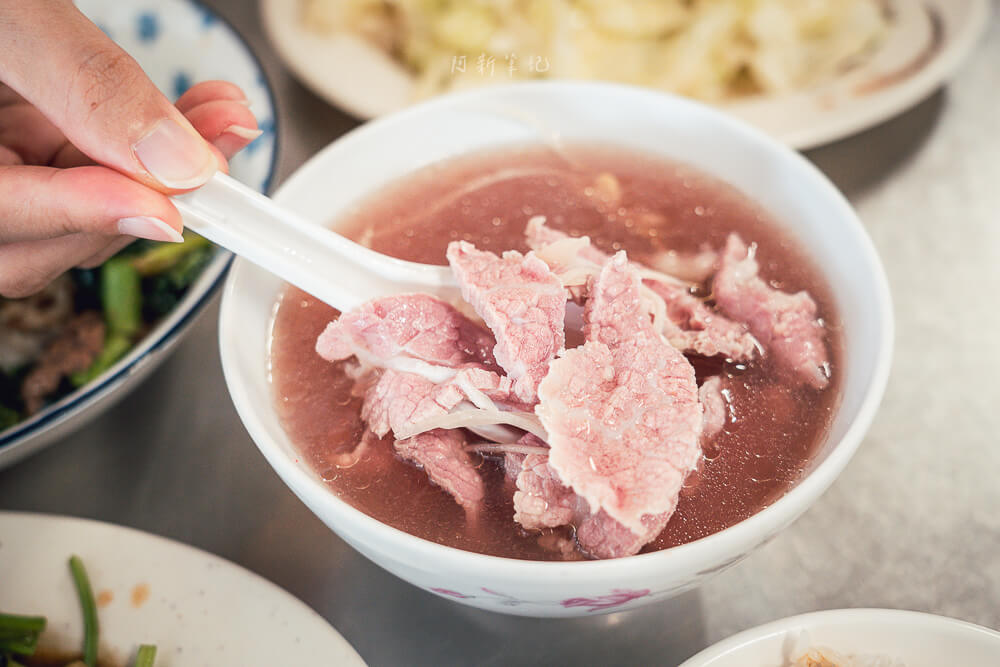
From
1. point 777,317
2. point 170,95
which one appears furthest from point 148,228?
point 170,95

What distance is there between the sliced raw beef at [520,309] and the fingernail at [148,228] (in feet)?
1.08

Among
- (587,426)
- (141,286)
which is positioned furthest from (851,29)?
(141,286)

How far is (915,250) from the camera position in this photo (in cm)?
169

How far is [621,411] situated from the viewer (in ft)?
2.88

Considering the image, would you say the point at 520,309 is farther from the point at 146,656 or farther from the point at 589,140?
the point at 146,656

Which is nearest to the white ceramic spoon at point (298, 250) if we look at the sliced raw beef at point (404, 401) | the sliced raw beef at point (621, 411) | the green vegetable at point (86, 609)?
the sliced raw beef at point (404, 401)

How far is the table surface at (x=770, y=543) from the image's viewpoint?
45.8 inches

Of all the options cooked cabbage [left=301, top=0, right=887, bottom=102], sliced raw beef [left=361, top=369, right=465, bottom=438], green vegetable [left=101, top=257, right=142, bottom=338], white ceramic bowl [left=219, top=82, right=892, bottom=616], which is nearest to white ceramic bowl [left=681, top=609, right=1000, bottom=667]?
white ceramic bowl [left=219, top=82, right=892, bottom=616]

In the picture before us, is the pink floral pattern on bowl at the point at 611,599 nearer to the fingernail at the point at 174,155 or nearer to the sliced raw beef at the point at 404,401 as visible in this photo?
the sliced raw beef at the point at 404,401

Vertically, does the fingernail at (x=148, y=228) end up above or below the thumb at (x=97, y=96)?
below

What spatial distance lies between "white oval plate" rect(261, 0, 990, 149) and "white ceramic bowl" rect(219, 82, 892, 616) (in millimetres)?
498

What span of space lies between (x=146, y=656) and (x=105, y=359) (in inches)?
23.5

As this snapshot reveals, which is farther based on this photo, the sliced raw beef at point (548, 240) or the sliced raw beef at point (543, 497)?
the sliced raw beef at point (548, 240)

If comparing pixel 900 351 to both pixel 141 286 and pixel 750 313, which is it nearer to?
pixel 750 313
